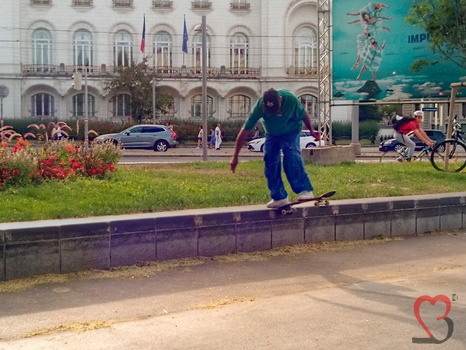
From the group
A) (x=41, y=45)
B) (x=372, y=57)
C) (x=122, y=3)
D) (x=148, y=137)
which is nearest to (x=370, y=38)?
(x=372, y=57)

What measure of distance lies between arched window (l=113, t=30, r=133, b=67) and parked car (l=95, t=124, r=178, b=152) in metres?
16.6

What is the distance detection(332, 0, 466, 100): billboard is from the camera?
17391 millimetres

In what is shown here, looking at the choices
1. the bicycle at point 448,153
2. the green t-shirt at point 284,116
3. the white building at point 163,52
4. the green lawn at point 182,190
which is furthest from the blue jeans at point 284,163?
the white building at point 163,52

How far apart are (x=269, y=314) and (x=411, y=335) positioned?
119 centimetres

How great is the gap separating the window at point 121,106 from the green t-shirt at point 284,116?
46195mm

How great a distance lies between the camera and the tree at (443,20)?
45.1 feet

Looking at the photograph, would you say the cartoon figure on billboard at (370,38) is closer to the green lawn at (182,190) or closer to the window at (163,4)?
the green lawn at (182,190)

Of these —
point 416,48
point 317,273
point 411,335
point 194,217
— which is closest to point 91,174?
point 194,217

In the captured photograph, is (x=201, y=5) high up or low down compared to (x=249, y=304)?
up

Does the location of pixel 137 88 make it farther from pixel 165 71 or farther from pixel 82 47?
pixel 82 47

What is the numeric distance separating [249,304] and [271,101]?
8.22 ft

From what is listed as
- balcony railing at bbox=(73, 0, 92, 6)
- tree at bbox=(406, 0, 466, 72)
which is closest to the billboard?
tree at bbox=(406, 0, 466, 72)

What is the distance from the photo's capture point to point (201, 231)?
24.4 ft

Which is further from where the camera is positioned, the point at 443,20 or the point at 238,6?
the point at 238,6
